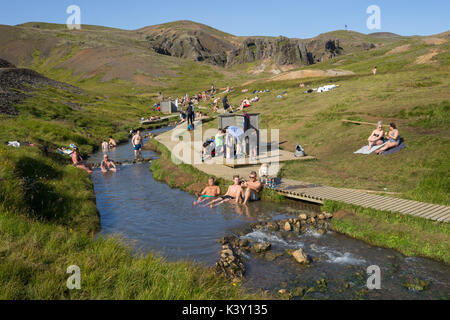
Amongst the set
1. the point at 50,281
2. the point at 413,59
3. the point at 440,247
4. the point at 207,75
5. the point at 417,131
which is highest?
the point at 207,75

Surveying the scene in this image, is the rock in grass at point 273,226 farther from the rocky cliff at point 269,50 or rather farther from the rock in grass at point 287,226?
the rocky cliff at point 269,50

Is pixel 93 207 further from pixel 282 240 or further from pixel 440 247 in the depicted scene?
pixel 440 247

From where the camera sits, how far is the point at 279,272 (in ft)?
31.6

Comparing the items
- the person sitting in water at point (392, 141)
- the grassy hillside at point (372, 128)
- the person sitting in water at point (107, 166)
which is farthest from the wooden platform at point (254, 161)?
the person sitting in water at point (107, 166)

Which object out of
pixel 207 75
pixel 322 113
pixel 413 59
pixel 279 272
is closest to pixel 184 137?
pixel 322 113

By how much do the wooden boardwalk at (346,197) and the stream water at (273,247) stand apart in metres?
0.59

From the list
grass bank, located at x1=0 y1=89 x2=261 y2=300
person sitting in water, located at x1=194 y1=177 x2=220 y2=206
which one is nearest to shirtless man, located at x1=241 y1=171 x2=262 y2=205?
person sitting in water, located at x1=194 y1=177 x2=220 y2=206

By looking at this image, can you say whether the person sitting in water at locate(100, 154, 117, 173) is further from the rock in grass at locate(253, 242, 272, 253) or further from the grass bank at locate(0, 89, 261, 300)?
the rock in grass at locate(253, 242, 272, 253)

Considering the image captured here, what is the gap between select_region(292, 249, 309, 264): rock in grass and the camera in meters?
9.97

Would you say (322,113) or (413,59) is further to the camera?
(413,59)

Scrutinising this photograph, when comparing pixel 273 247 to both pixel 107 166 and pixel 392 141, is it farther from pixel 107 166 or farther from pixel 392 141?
pixel 107 166

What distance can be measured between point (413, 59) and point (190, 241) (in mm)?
52137

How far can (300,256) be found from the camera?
33.1ft

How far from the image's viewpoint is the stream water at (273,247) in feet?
28.7
